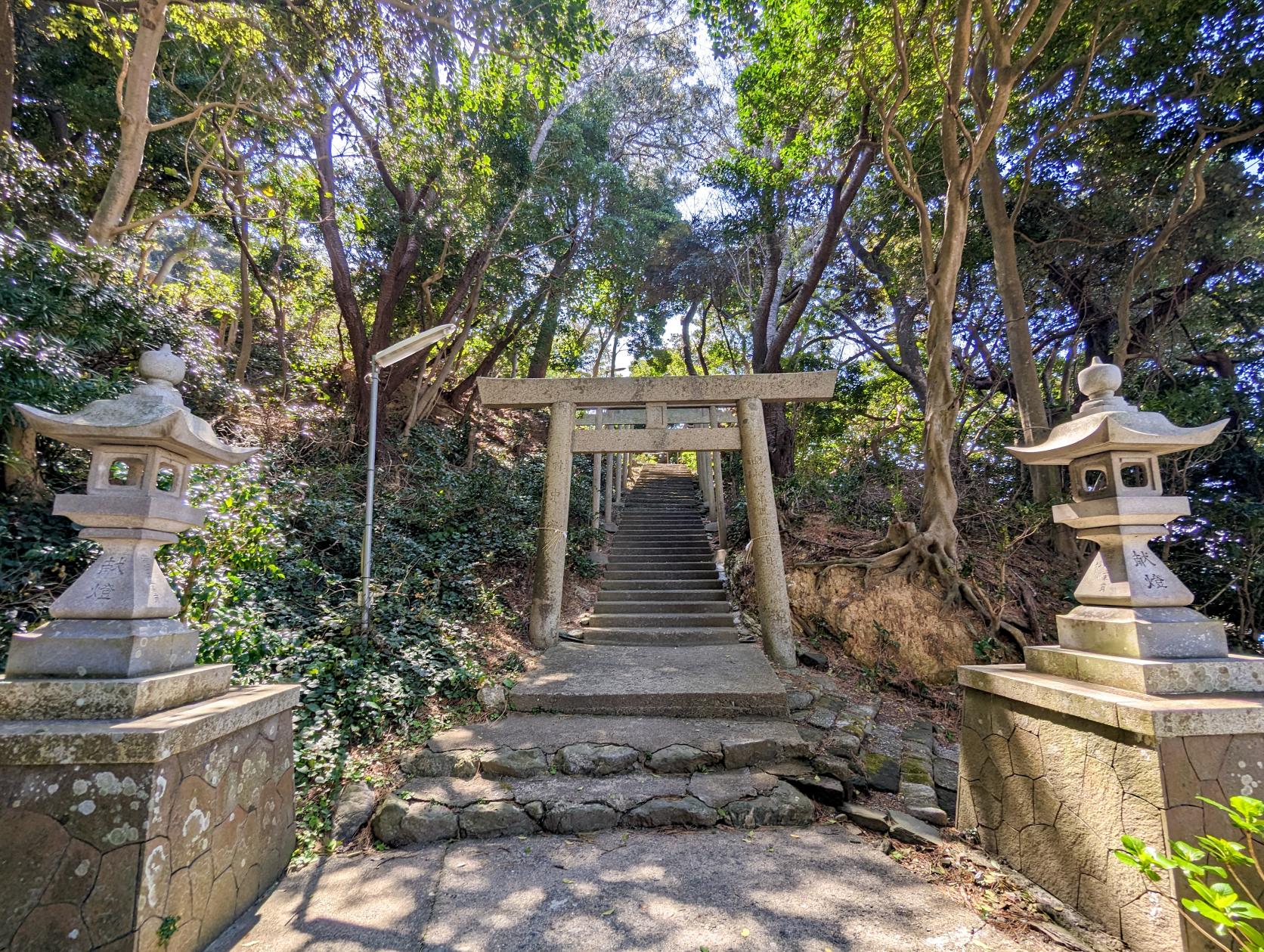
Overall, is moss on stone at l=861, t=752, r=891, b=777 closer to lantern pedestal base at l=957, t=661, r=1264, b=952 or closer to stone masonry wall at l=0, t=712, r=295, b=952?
lantern pedestal base at l=957, t=661, r=1264, b=952

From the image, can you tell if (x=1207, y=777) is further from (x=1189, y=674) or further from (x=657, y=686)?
(x=657, y=686)

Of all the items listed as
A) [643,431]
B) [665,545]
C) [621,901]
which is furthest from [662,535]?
[621,901]

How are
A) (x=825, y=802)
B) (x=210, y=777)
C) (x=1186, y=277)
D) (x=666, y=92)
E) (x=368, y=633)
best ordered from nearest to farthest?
(x=210, y=777) → (x=825, y=802) → (x=368, y=633) → (x=1186, y=277) → (x=666, y=92)

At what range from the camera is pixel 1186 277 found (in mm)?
7996

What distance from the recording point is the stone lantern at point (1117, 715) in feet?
6.40

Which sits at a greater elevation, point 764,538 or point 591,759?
point 764,538

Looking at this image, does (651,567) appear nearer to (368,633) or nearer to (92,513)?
(368,633)

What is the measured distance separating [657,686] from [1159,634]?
329 cm

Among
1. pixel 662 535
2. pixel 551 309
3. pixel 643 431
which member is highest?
pixel 551 309

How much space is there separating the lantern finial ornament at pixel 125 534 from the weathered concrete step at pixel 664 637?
428 cm

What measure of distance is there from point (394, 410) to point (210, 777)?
9059 millimetres

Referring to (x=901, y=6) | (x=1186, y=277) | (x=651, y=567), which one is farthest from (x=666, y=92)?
(x=651, y=567)

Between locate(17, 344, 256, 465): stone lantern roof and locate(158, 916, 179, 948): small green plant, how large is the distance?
1.82 metres

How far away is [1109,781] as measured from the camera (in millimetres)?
2131
